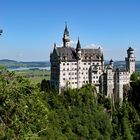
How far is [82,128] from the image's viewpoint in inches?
4055

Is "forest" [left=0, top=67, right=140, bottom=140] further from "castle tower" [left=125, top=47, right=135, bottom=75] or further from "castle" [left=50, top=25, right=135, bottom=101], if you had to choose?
"castle tower" [left=125, top=47, right=135, bottom=75]

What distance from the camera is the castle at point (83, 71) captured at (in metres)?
116

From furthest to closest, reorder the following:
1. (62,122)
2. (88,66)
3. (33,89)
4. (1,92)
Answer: (88,66) → (62,122) → (33,89) → (1,92)

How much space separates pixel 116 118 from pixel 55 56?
2698 cm

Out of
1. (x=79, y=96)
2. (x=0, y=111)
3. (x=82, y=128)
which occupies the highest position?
(x=0, y=111)

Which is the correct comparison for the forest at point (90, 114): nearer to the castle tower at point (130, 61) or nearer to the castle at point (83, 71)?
the castle at point (83, 71)

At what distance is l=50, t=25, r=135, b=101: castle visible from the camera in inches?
4552

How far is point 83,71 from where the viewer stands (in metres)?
120

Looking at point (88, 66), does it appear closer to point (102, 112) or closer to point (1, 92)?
point (102, 112)

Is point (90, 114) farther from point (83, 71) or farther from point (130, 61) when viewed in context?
point (130, 61)

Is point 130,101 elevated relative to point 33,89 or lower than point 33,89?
lower

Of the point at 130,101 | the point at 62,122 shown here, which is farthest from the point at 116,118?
the point at 62,122

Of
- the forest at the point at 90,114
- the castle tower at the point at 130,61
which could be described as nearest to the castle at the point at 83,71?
the castle tower at the point at 130,61

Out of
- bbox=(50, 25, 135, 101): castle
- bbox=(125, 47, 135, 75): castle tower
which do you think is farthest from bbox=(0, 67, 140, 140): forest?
bbox=(125, 47, 135, 75): castle tower
